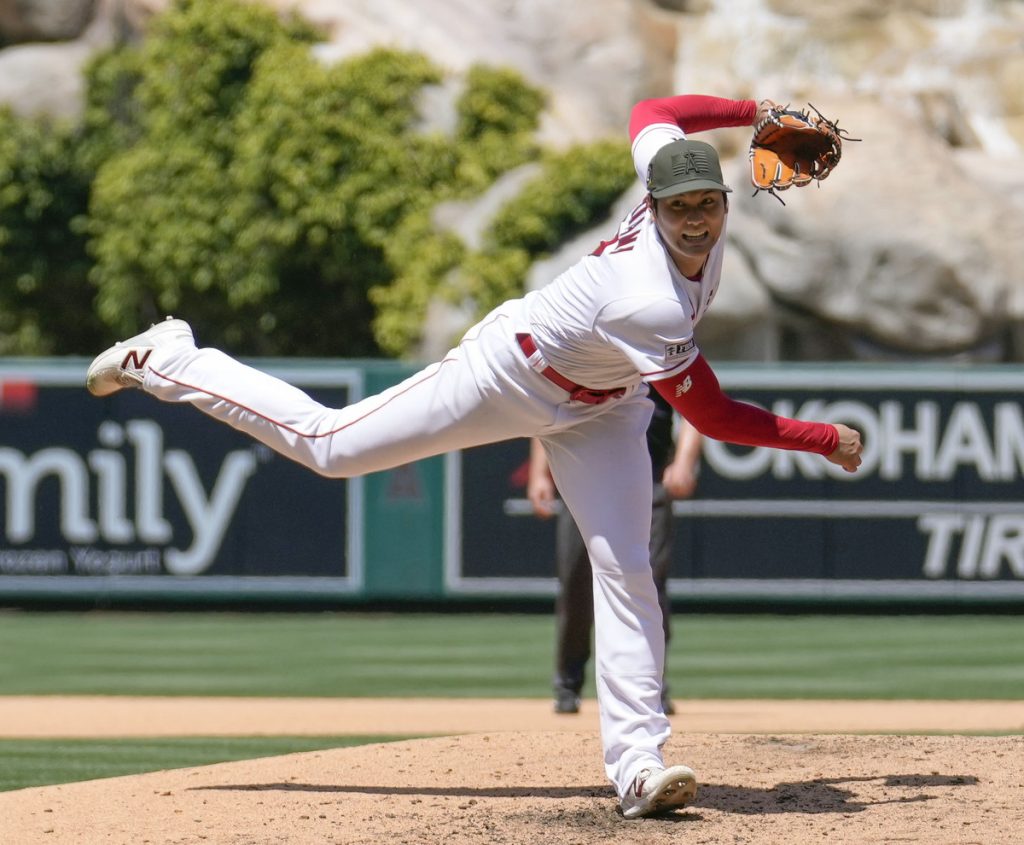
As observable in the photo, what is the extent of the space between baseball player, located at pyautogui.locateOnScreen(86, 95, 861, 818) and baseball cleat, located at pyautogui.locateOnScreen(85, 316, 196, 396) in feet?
0.10

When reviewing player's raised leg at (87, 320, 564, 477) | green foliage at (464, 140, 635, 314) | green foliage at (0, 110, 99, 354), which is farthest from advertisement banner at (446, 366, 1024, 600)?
green foliage at (0, 110, 99, 354)

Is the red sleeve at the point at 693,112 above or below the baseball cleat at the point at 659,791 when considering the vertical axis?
above

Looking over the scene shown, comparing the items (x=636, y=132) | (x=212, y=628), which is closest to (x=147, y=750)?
(x=636, y=132)

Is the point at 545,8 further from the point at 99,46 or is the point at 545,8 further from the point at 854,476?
the point at 854,476

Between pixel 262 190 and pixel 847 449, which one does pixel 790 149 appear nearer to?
pixel 847 449

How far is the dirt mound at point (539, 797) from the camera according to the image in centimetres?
466

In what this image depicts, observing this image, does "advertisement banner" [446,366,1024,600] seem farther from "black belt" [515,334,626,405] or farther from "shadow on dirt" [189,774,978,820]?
"black belt" [515,334,626,405]

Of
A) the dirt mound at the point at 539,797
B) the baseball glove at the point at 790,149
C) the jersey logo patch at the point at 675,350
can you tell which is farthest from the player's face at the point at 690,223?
the dirt mound at the point at 539,797

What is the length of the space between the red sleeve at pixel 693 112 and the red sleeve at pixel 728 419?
2.83ft

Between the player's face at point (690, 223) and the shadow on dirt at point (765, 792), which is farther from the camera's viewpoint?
the shadow on dirt at point (765, 792)

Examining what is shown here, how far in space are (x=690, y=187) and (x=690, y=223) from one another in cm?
9

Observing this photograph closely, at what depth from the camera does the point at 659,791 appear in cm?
474

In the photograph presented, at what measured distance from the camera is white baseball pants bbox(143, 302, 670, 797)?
4.93 m

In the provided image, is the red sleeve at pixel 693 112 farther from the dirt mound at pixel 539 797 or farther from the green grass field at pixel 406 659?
the green grass field at pixel 406 659
